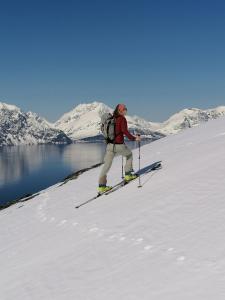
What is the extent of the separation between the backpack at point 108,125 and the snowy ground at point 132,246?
207 centimetres

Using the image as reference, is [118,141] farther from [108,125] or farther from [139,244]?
[139,244]

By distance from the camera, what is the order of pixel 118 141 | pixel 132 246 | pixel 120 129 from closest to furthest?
pixel 132 246
pixel 120 129
pixel 118 141

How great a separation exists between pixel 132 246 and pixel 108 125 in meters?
6.85

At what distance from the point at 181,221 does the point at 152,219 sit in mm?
962

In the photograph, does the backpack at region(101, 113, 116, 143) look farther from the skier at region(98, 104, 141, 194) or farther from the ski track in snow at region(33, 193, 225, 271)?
the ski track in snow at region(33, 193, 225, 271)

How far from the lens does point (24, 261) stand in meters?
9.70

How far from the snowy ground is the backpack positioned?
2072 millimetres

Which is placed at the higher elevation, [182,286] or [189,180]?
[189,180]

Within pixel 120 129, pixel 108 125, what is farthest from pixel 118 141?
pixel 108 125

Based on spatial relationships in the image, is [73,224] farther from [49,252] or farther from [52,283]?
[52,283]

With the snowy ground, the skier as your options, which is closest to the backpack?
the skier

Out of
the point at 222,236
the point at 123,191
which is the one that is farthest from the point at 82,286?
the point at 123,191

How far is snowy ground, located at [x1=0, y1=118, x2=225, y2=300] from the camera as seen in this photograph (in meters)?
6.34

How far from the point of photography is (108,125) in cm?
1441
